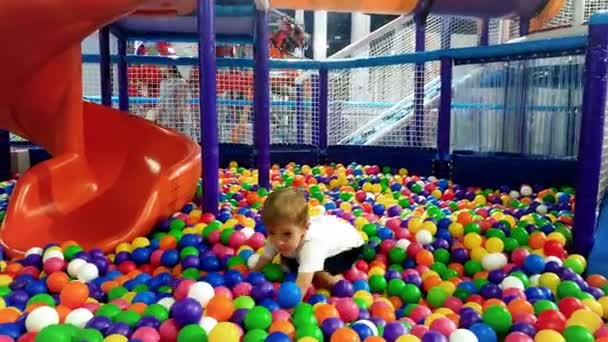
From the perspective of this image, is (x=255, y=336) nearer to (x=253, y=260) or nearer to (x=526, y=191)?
Answer: (x=253, y=260)

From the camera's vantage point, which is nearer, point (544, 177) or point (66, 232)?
point (66, 232)

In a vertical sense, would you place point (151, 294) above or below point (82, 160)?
below

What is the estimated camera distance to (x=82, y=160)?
113 inches

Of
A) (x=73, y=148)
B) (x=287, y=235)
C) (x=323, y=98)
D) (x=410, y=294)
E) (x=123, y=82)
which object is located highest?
(x=123, y=82)

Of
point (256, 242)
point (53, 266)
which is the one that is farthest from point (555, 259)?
point (53, 266)

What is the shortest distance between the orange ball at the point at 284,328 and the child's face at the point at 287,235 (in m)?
0.32

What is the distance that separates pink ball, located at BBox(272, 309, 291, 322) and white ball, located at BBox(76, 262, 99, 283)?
0.78 metres

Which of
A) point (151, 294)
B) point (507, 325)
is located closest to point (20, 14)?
point (151, 294)

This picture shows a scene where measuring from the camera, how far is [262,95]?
11.8ft

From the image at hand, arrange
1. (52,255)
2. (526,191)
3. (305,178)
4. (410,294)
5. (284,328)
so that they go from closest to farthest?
(284,328) → (410,294) → (52,255) → (526,191) → (305,178)

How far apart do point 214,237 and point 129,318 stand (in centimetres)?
82

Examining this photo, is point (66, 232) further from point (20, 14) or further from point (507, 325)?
point (507, 325)

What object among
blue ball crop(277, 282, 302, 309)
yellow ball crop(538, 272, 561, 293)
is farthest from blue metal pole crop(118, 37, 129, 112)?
yellow ball crop(538, 272, 561, 293)

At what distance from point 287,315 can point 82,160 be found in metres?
1.63
